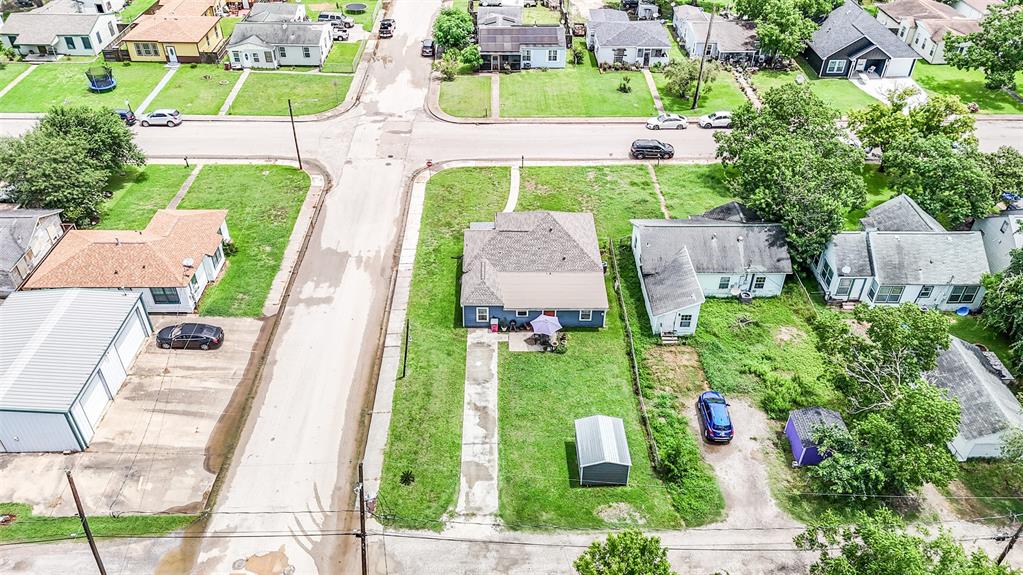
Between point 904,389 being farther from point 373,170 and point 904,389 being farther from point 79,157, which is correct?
point 79,157

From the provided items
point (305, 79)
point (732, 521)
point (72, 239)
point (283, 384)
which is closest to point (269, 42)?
point (305, 79)

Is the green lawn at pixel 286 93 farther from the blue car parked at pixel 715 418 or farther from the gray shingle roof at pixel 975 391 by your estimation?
the gray shingle roof at pixel 975 391

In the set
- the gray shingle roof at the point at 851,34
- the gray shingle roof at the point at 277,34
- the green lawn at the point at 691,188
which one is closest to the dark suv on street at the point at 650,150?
the green lawn at the point at 691,188

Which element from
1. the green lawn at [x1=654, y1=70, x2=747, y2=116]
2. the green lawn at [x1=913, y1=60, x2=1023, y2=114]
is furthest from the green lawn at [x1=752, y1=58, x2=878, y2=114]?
the green lawn at [x1=913, y1=60, x2=1023, y2=114]

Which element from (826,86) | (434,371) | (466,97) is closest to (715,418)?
(434,371)

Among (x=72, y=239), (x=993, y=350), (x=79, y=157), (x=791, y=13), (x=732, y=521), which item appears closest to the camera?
(x=732, y=521)
